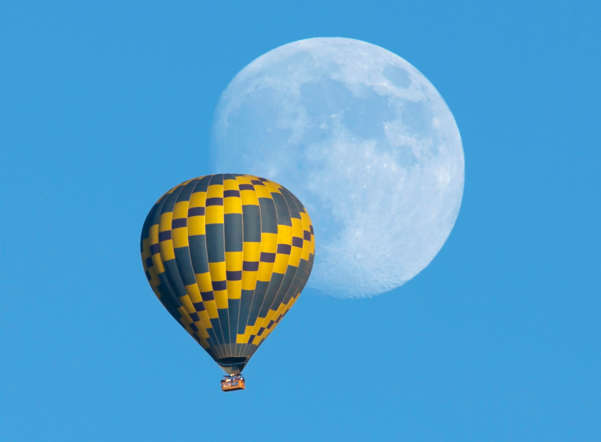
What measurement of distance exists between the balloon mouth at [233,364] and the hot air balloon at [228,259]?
1.4 inches

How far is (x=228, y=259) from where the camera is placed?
76438mm

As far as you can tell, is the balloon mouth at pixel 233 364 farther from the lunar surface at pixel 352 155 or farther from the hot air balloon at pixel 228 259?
the lunar surface at pixel 352 155

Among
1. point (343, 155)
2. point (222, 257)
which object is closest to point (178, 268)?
point (222, 257)

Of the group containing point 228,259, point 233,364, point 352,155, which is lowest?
point 233,364

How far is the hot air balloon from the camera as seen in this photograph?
7656 centimetres

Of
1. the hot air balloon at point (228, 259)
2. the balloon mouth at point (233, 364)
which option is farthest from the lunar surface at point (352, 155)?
the balloon mouth at point (233, 364)

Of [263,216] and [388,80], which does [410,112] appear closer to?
[388,80]

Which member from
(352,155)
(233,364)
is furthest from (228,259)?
(352,155)

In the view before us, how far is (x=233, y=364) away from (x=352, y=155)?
889cm

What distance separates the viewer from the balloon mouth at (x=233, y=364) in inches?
3049

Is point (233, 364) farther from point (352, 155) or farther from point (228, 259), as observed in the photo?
point (352, 155)

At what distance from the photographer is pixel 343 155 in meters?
80.2

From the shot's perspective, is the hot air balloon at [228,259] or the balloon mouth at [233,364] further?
the balloon mouth at [233,364]

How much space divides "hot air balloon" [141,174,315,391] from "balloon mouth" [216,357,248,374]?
Result: 1.4 inches
